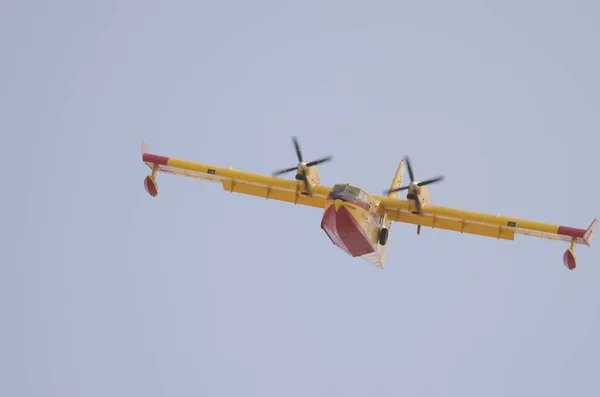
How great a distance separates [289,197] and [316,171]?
1.38 meters

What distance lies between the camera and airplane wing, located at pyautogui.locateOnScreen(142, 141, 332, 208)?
118 feet

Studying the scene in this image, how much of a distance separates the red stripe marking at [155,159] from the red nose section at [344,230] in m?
7.49

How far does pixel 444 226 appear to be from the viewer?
3538 centimetres

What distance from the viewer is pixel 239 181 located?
3697cm

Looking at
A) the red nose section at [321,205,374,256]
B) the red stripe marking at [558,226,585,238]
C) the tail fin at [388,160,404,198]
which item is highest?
the tail fin at [388,160,404,198]

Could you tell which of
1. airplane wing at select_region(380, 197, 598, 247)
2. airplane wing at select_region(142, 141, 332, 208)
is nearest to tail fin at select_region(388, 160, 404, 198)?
airplane wing at select_region(380, 197, 598, 247)

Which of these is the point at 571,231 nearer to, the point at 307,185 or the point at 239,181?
the point at 307,185

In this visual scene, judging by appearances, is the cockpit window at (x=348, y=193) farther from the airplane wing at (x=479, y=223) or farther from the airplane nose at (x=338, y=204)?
the airplane wing at (x=479, y=223)

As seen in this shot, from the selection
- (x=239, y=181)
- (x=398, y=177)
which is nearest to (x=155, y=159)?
(x=239, y=181)

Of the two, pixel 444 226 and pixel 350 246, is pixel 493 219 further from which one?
pixel 350 246

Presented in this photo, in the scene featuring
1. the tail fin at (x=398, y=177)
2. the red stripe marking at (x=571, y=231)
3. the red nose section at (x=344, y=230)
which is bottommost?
the red nose section at (x=344, y=230)

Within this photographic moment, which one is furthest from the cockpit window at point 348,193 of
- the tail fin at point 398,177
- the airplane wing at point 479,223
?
the tail fin at point 398,177

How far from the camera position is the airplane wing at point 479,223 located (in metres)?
34.1

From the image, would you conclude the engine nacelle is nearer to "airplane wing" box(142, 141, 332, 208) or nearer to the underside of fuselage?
the underside of fuselage
